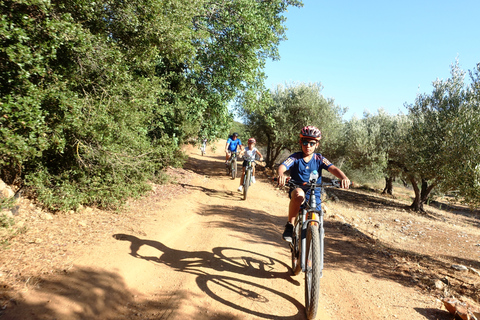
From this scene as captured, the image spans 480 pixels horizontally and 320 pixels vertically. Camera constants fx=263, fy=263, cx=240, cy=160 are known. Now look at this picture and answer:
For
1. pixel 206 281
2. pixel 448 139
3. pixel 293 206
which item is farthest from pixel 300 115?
pixel 206 281

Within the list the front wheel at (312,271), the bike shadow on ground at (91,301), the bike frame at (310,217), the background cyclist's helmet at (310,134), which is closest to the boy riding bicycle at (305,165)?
the background cyclist's helmet at (310,134)

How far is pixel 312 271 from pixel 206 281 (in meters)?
1.62

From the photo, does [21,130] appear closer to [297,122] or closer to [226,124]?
[226,124]

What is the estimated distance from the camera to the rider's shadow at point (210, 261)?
446 centimetres

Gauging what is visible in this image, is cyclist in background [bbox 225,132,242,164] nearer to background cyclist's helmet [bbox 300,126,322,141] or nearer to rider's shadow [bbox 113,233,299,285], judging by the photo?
rider's shadow [bbox 113,233,299,285]

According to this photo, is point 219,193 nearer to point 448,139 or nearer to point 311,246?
point 311,246

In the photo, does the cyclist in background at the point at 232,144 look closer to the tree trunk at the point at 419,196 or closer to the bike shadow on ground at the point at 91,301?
the bike shadow on ground at the point at 91,301

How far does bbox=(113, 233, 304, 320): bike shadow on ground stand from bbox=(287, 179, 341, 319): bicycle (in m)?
0.36

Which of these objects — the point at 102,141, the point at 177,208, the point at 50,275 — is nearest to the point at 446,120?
the point at 177,208

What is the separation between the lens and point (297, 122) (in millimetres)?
20016

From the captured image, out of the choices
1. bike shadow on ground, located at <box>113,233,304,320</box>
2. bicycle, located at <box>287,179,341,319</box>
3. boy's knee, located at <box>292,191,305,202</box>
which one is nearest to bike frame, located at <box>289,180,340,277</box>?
bicycle, located at <box>287,179,341,319</box>

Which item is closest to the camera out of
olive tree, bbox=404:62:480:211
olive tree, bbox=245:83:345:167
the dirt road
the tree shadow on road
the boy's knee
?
the dirt road

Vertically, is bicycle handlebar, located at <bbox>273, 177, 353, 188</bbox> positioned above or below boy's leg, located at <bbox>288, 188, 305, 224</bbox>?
above

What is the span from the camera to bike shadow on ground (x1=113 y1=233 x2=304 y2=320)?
11.9 ft
